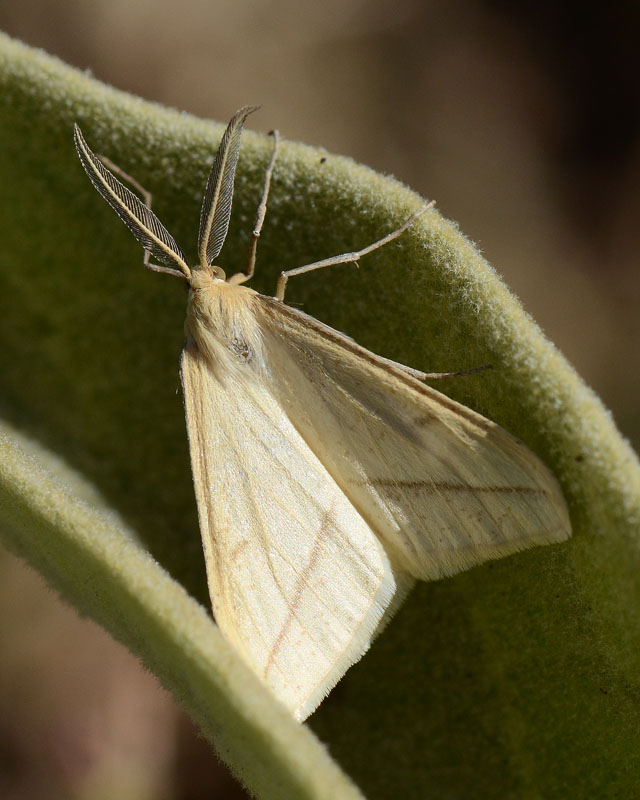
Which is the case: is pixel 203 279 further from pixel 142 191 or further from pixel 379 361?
pixel 379 361

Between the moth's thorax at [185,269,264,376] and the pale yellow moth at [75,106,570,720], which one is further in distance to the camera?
the moth's thorax at [185,269,264,376]

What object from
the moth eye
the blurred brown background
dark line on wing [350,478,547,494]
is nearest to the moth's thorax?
the moth eye

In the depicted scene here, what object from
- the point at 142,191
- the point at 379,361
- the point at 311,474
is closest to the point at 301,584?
the point at 311,474

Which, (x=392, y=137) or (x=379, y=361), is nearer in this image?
(x=379, y=361)

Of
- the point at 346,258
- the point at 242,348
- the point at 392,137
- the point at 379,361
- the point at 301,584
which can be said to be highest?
the point at 392,137

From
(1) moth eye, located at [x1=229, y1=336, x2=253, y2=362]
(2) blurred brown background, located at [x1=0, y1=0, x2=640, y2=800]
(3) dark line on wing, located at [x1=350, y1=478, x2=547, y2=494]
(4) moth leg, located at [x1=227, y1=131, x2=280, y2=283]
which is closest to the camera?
(3) dark line on wing, located at [x1=350, y1=478, x2=547, y2=494]

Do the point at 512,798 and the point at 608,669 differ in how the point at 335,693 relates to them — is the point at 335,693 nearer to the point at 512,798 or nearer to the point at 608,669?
the point at 512,798

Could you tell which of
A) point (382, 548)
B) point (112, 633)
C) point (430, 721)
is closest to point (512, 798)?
point (430, 721)

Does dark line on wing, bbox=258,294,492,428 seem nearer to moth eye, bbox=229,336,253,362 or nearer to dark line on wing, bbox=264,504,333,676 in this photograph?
moth eye, bbox=229,336,253,362
